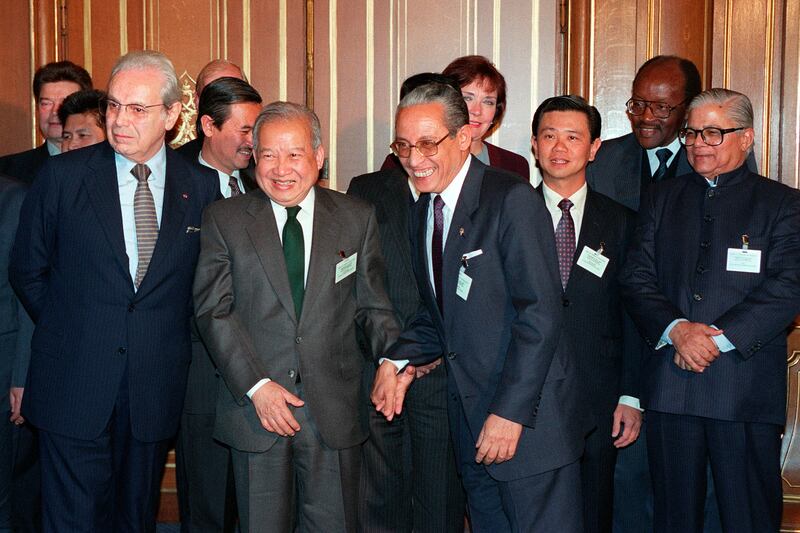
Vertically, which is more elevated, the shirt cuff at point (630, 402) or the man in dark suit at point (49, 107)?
the man in dark suit at point (49, 107)

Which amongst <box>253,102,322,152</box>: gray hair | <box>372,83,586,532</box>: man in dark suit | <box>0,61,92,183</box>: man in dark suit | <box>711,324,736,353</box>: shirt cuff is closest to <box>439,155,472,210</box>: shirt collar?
<box>372,83,586,532</box>: man in dark suit

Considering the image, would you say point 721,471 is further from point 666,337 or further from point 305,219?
point 305,219

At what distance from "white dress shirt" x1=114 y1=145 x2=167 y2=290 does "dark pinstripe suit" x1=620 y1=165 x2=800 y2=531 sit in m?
1.77

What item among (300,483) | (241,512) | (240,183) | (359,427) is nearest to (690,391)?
(359,427)

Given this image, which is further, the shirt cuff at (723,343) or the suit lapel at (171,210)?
the shirt cuff at (723,343)

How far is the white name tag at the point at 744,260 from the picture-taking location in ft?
10.8

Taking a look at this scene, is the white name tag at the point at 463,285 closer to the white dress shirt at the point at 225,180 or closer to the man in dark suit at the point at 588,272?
the man in dark suit at the point at 588,272

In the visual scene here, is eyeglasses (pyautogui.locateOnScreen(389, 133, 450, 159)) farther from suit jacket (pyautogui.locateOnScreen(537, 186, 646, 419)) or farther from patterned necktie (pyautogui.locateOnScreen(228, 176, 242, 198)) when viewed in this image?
patterned necktie (pyautogui.locateOnScreen(228, 176, 242, 198))

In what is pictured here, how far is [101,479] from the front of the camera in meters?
2.96

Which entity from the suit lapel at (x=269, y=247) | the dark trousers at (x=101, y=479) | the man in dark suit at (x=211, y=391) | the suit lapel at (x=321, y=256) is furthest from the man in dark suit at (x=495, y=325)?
the dark trousers at (x=101, y=479)

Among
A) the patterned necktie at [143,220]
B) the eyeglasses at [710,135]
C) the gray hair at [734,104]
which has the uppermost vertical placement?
the gray hair at [734,104]

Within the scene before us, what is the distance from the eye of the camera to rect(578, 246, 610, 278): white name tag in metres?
3.41

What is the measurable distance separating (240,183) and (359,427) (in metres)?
1.23

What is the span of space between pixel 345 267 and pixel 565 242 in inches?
37.1
